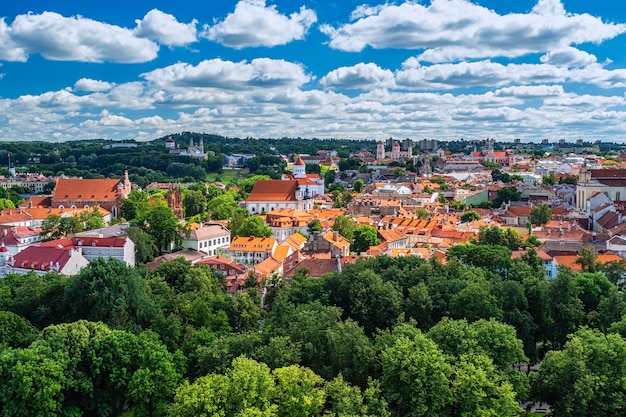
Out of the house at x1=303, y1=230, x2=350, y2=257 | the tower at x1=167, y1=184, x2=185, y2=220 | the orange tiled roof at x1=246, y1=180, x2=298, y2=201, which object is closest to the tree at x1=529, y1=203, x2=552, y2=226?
the house at x1=303, y1=230, x2=350, y2=257

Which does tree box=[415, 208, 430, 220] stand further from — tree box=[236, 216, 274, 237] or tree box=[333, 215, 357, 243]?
tree box=[236, 216, 274, 237]

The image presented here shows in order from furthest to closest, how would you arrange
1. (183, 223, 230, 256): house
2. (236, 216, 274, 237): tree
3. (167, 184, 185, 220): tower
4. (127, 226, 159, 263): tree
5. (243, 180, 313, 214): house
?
(243, 180, 313, 214): house < (167, 184, 185, 220): tower < (236, 216, 274, 237): tree < (183, 223, 230, 256): house < (127, 226, 159, 263): tree

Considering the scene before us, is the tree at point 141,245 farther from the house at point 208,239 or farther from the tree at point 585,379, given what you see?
the tree at point 585,379

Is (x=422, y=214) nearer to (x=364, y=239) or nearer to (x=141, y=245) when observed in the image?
(x=364, y=239)

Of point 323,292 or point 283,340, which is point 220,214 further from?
point 283,340

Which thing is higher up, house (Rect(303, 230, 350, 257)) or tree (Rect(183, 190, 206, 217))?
tree (Rect(183, 190, 206, 217))

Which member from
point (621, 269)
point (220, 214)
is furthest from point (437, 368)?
point (220, 214)

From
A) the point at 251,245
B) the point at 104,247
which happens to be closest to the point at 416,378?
the point at 104,247

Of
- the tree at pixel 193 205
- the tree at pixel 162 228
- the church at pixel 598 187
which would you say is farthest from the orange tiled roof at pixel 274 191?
the church at pixel 598 187
